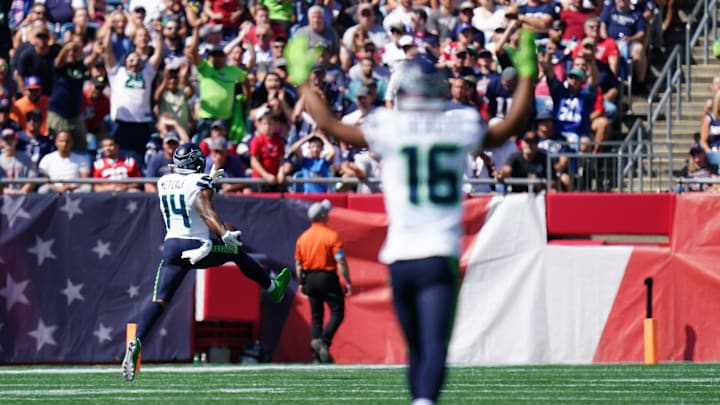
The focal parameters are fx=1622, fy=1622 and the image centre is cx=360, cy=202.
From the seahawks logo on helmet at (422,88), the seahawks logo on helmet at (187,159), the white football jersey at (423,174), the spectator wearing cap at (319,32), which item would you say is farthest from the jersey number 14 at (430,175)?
the spectator wearing cap at (319,32)

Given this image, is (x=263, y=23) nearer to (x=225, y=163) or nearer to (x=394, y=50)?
(x=394, y=50)

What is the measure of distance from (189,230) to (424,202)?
6.61 m

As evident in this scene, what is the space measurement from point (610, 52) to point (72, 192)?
669 cm

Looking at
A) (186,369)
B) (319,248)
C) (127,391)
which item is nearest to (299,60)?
(127,391)

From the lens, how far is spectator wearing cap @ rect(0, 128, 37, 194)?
57.4ft

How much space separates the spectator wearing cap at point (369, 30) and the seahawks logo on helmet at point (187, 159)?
722 cm

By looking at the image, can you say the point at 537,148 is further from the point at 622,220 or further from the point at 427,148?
the point at 427,148

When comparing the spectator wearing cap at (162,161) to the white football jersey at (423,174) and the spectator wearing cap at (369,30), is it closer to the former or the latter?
the spectator wearing cap at (369,30)

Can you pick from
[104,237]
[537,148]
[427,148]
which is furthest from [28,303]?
[427,148]

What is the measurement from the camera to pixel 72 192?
17.2m

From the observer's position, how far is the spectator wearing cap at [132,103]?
62.0ft

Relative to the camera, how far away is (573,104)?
1850cm

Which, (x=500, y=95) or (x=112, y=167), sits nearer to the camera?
(x=112, y=167)

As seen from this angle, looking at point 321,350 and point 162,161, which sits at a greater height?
point 162,161
